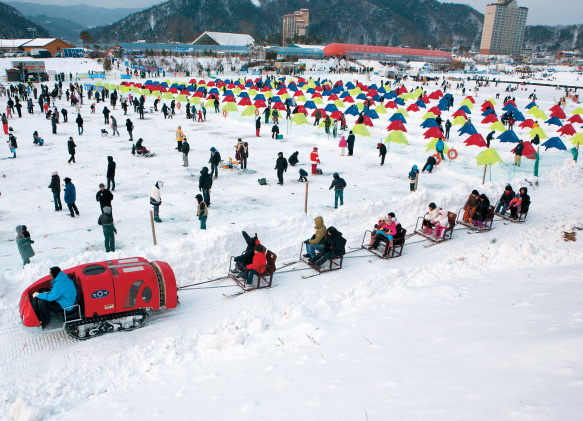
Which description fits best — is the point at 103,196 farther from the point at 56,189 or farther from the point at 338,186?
the point at 338,186

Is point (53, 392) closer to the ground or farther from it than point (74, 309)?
closer to the ground

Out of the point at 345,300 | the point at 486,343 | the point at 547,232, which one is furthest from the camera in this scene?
the point at 547,232

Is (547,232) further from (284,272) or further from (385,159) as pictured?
(385,159)

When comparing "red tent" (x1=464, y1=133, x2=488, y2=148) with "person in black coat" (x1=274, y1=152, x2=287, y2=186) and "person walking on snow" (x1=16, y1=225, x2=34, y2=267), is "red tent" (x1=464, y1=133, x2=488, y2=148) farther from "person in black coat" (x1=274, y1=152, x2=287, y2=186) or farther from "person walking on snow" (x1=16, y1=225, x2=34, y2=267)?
"person walking on snow" (x1=16, y1=225, x2=34, y2=267)

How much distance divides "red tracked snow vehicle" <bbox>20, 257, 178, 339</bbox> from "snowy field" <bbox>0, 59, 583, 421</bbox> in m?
0.29

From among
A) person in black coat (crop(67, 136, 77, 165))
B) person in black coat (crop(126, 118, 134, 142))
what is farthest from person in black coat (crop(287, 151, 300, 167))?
person in black coat (crop(126, 118, 134, 142))

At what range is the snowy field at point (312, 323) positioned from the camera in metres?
4.49

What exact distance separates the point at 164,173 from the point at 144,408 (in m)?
13.0

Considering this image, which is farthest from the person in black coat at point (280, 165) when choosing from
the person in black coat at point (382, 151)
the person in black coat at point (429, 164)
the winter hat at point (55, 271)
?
the winter hat at point (55, 271)

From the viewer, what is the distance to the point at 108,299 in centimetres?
660

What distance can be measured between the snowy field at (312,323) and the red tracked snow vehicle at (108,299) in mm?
289

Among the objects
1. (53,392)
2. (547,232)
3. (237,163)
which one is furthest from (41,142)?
(547,232)

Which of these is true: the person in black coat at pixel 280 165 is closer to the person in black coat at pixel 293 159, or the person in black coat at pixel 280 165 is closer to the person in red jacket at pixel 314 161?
the person in red jacket at pixel 314 161

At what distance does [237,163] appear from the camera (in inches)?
707
